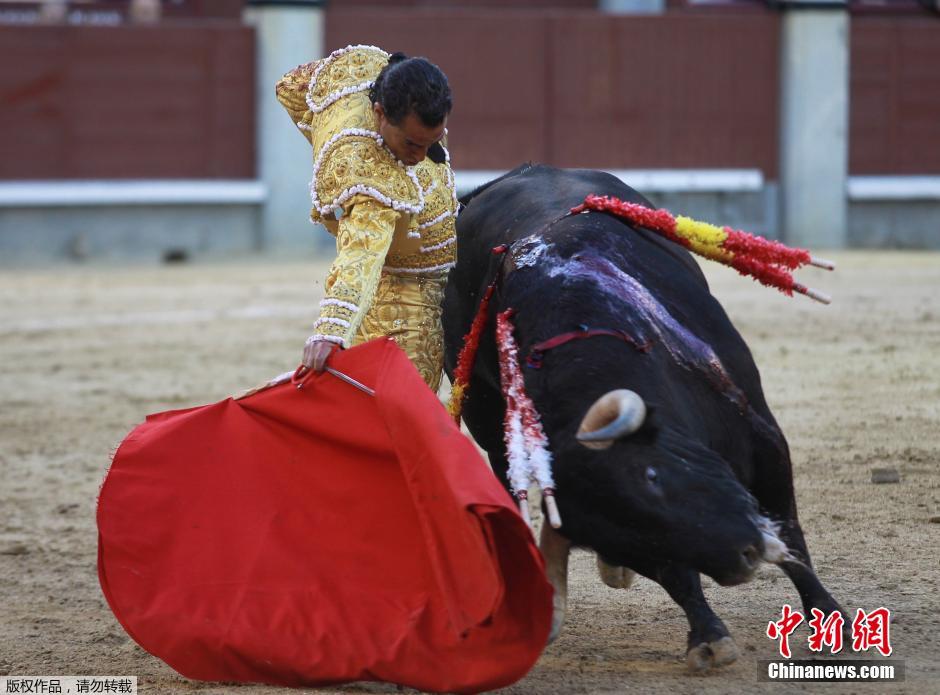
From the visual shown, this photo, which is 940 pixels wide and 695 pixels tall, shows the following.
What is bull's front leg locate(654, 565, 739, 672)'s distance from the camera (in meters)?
2.80

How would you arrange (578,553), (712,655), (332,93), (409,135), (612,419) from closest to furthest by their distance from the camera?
(612,419), (712,655), (409,135), (332,93), (578,553)

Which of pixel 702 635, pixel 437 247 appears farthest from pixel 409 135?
pixel 702 635

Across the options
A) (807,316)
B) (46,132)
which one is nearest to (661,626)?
(807,316)

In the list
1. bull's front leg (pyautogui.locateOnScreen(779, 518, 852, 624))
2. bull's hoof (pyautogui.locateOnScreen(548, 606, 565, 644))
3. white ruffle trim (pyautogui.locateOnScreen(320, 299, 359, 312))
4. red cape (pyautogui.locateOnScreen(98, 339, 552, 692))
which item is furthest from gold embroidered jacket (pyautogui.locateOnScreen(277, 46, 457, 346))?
bull's front leg (pyautogui.locateOnScreen(779, 518, 852, 624))

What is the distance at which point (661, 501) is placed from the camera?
2492 mm

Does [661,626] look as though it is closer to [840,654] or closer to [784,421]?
[840,654]

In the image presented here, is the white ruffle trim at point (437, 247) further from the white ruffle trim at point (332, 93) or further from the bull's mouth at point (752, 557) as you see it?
the bull's mouth at point (752, 557)

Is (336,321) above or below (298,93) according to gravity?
below

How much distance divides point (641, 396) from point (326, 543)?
0.67 meters

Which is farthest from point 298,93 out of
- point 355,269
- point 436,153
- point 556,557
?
point 556,557

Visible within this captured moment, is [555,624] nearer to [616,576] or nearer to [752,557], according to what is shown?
[752,557]

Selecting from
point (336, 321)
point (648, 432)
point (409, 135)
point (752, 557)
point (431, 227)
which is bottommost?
point (752, 557)

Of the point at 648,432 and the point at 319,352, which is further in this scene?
the point at 319,352

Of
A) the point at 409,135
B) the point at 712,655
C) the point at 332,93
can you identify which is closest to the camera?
the point at 712,655
